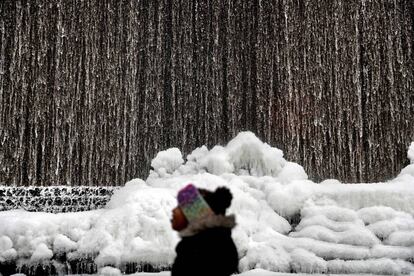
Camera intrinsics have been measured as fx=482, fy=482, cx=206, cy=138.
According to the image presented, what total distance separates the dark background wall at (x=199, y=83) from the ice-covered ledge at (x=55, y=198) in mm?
303

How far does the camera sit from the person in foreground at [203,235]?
3344mm

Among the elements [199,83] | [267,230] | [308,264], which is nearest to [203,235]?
[308,264]

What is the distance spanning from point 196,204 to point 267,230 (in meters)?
5.37

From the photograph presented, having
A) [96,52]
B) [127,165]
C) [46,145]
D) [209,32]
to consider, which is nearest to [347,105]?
[209,32]

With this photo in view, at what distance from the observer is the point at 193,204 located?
11.3ft

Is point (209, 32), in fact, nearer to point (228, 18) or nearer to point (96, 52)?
point (228, 18)

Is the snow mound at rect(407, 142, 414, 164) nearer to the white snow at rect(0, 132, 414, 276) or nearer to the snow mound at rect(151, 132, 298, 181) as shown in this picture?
the white snow at rect(0, 132, 414, 276)

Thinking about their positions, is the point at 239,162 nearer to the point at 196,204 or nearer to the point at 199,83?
the point at 199,83

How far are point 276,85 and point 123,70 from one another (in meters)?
4.10

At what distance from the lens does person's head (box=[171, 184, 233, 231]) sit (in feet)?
11.2

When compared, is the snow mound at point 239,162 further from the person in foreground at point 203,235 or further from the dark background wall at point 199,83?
the person in foreground at point 203,235

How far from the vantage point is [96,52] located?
1277 centimetres

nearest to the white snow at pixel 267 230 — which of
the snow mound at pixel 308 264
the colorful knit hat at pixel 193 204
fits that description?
the snow mound at pixel 308 264

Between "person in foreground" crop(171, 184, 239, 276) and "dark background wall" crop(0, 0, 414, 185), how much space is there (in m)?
8.80
